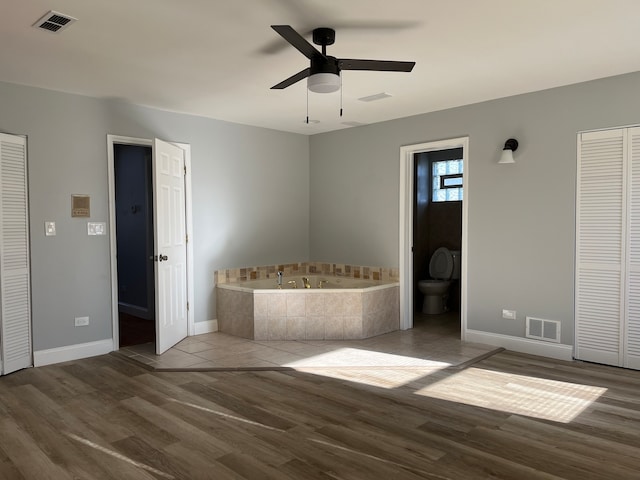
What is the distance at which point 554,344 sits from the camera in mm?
4414

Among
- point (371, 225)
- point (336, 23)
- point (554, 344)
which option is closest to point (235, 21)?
point (336, 23)

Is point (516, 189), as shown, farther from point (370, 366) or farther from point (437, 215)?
point (437, 215)

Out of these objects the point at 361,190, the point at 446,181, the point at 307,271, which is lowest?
the point at 307,271

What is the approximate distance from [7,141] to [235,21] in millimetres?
2476

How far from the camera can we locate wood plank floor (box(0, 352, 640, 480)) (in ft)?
8.14

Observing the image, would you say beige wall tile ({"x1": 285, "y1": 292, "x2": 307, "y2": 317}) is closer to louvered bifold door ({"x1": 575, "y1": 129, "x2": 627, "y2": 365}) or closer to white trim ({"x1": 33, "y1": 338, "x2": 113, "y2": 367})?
white trim ({"x1": 33, "y1": 338, "x2": 113, "y2": 367})

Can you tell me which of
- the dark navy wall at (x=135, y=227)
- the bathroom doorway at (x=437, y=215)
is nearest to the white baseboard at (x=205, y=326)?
the dark navy wall at (x=135, y=227)

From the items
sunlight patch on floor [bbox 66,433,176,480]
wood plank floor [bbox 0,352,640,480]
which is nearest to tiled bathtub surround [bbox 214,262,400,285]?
wood plank floor [bbox 0,352,640,480]

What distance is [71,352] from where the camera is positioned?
4484 mm

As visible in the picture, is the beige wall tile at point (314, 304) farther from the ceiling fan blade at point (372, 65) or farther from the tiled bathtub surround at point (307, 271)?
the ceiling fan blade at point (372, 65)

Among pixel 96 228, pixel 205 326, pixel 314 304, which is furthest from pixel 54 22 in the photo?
pixel 205 326

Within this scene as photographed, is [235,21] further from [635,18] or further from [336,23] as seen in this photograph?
[635,18]

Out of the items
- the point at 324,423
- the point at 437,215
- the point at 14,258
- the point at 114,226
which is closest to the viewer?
the point at 324,423

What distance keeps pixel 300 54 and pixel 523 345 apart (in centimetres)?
336
